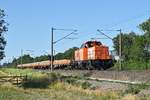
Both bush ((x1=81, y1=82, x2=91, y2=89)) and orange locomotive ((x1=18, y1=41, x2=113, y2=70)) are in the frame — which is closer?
bush ((x1=81, y1=82, x2=91, y2=89))

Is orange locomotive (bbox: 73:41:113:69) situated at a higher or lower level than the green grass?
higher

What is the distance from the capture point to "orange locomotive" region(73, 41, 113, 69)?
200ft

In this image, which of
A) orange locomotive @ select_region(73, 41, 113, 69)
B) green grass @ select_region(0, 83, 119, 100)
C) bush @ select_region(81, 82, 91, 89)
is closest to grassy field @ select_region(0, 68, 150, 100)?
green grass @ select_region(0, 83, 119, 100)

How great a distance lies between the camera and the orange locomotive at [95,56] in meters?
61.0

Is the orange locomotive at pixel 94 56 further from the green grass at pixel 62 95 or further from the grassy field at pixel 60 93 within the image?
the green grass at pixel 62 95

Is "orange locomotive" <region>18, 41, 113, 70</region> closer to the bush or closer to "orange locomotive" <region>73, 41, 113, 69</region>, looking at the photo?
"orange locomotive" <region>73, 41, 113, 69</region>

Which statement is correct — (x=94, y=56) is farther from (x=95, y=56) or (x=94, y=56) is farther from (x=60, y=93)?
(x=60, y=93)

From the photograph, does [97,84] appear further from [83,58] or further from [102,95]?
[83,58]

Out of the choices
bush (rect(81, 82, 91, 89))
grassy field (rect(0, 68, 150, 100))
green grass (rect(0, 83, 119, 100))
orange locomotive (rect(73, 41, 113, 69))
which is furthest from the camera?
orange locomotive (rect(73, 41, 113, 69))

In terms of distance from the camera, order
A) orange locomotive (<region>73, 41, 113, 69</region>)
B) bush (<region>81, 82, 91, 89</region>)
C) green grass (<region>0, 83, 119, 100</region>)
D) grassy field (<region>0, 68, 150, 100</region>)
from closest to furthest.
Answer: grassy field (<region>0, 68, 150, 100</region>) < green grass (<region>0, 83, 119, 100</region>) < bush (<region>81, 82, 91, 89</region>) < orange locomotive (<region>73, 41, 113, 69</region>)

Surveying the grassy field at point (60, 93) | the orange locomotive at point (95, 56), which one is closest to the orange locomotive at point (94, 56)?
the orange locomotive at point (95, 56)

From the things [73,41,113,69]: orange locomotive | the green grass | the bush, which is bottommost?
the green grass

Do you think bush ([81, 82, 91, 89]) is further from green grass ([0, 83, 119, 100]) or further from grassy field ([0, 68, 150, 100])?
green grass ([0, 83, 119, 100])

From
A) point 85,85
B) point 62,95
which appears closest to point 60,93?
point 62,95
